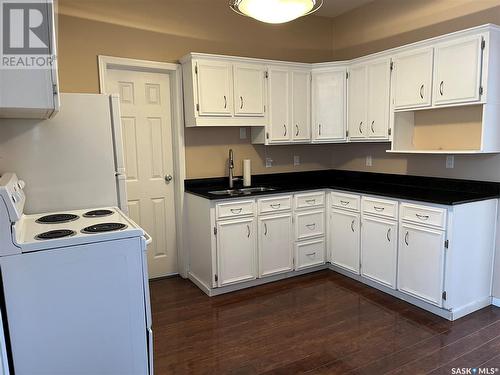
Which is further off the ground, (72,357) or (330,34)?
(330,34)

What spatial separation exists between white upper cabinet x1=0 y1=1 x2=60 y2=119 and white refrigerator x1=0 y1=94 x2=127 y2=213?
0.65 meters

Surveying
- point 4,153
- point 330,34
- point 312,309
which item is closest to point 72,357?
point 4,153

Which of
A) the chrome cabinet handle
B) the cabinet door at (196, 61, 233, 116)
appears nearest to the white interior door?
the cabinet door at (196, 61, 233, 116)

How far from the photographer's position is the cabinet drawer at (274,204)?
11.4ft

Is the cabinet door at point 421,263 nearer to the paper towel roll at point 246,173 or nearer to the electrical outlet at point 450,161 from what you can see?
the electrical outlet at point 450,161

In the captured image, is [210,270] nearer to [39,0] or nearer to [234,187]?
[234,187]

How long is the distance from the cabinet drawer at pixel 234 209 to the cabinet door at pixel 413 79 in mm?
1646

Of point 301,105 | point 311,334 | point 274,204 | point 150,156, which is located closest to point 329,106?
point 301,105

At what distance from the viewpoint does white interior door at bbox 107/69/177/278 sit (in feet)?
11.6

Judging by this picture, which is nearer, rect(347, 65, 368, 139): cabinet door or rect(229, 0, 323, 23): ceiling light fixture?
rect(229, 0, 323, 23): ceiling light fixture

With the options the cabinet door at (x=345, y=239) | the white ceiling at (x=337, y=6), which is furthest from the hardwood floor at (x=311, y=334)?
the white ceiling at (x=337, y=6)

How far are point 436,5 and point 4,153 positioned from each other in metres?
3.68

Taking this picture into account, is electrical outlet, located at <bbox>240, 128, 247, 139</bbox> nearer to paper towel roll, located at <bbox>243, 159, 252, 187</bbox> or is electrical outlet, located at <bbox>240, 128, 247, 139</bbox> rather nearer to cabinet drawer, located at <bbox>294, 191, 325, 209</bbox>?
paper towel roll, located at <bbox>243, 159, 252, 187</bbox>

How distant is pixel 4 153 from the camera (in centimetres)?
222
